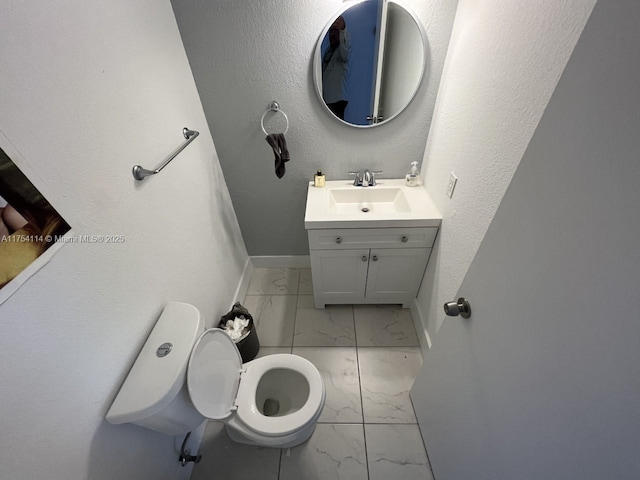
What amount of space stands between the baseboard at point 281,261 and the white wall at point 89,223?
0.99m

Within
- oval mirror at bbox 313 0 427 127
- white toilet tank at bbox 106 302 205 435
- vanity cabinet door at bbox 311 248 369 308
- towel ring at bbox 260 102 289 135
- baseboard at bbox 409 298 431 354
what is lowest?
white toilet tank at bbox 106 302 205 435

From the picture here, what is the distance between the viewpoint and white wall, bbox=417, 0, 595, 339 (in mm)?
659

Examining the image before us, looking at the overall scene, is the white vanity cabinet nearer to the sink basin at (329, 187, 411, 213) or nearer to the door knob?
the sink basin at (329, 187, 411, 213)

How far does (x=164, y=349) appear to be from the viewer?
84cm

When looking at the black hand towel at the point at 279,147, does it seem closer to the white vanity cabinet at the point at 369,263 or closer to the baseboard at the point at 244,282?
the white vanity cabinet at the point at 369,263

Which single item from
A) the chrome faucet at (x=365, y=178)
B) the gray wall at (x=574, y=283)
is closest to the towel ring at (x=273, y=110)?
the chrome faucet at (x=365, y=178)

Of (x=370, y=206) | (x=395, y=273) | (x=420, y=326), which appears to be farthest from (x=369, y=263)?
(x=420, y=326)

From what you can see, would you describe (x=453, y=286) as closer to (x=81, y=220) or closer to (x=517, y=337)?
(x=517, y=337)

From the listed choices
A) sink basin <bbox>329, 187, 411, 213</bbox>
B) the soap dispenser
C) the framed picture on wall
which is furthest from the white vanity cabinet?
the framed picture on wall

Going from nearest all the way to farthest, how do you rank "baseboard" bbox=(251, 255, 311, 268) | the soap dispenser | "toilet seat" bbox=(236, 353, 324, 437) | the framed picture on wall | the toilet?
1. the framed picture on wall
2. the toilet
3. "toilet seat" bbox=(236, 353, 324, 437)
4. the soap dispenser
5. "baseboard" bbox=(251, 255, 311, 268)

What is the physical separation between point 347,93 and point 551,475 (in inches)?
61.4

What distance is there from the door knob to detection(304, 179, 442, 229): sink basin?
64 centimetres

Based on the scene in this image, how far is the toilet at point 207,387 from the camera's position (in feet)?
2.49

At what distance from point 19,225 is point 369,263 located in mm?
1359
